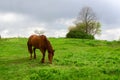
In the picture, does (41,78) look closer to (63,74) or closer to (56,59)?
(63,74)

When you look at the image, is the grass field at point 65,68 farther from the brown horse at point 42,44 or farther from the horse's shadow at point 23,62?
the brown horse at point 42,44

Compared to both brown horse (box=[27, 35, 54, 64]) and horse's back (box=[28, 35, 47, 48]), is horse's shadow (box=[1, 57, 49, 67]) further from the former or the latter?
horse's back (box=[28, 35, 47, 48])

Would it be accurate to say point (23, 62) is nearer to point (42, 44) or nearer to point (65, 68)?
point (42, 44)

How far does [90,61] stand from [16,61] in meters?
4.58

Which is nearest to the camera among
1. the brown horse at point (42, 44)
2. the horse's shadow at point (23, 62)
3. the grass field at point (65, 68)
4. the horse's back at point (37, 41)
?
the grass field at point (65, 68)

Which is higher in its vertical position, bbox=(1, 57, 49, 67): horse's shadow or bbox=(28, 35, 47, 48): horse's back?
bbox=(28, 35, 47, 48): horse's back

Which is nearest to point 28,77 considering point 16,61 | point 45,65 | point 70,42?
point 45,65

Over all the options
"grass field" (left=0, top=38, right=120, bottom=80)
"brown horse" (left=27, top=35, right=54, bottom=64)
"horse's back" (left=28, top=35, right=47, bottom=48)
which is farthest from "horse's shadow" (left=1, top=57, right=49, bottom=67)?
"horse's back" (left=28, top=35, right=47, bottom=48)

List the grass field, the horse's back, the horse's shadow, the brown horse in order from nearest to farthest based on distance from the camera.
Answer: the grass field
the horse's shadow
the brown horse
the horse's back

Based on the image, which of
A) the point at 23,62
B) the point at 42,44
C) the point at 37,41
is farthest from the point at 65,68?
the point at 37,41

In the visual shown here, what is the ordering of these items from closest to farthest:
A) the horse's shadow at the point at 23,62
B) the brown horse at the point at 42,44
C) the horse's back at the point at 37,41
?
1. the horse's shadow at the point at 23,62
2. the brown horse at the point at 42,44
3. the horse's back at the point at 37,41

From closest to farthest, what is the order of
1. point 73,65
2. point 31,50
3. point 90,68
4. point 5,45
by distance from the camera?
point 90,68, point 73,65, point 31,50, point 5,45

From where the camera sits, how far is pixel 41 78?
1647 centimetres

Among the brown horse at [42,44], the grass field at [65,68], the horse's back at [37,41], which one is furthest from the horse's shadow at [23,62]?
the horse's back at [37,41]
